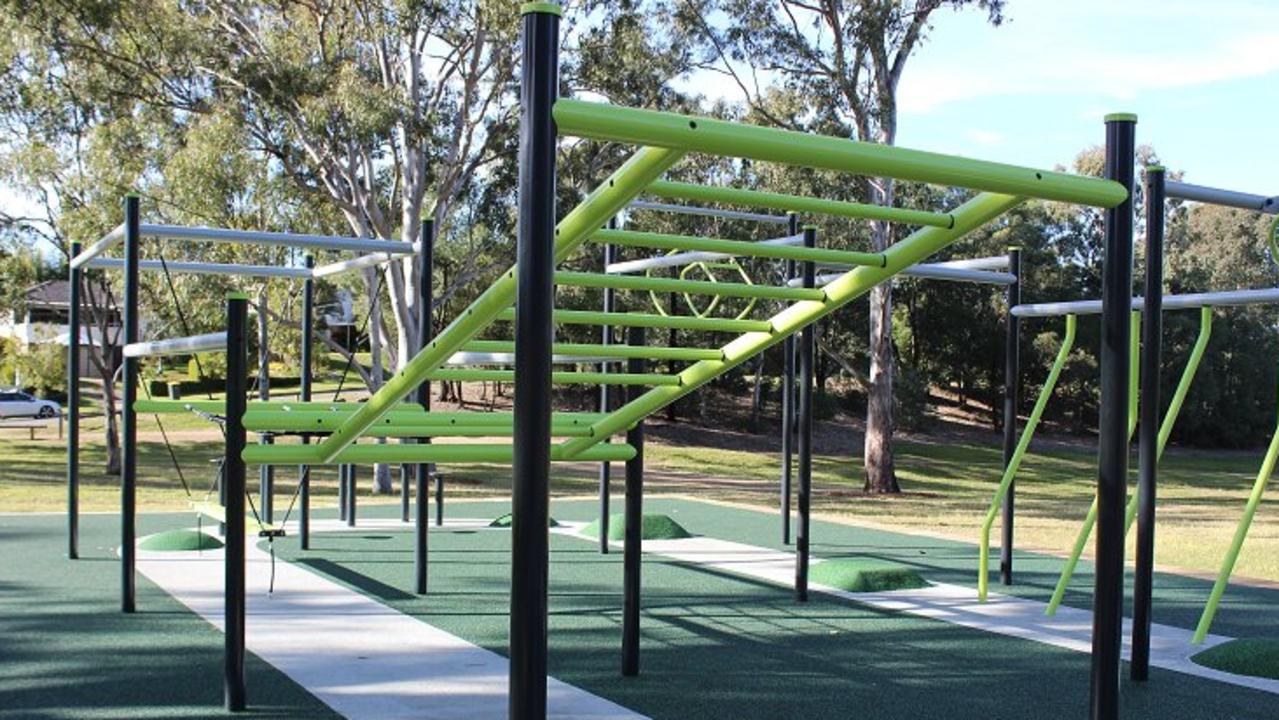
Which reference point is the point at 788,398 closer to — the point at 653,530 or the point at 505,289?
the point at 653,530

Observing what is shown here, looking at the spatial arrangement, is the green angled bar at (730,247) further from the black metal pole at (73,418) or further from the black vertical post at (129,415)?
the black metal pole at (73,418)

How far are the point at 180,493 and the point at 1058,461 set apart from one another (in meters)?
25.2

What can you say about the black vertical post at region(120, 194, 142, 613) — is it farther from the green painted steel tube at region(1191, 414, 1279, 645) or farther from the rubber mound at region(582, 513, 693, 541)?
the green painted steel tube at region(1191, 414, 1279, 645)

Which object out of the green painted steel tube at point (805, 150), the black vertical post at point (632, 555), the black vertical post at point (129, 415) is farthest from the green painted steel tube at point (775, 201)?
the black vertical post at point (129, 415)

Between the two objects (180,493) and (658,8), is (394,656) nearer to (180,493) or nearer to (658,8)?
(180,493)

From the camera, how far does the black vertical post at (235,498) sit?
509cm

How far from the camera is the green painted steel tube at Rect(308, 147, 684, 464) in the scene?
3.09 meters

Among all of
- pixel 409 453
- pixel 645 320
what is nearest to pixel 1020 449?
pixel 645 320

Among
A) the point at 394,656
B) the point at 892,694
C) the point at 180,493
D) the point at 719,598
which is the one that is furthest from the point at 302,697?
the point at 180,493

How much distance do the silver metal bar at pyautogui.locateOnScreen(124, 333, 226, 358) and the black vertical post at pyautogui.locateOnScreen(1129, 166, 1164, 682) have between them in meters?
4.33

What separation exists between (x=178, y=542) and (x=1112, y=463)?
818 centimetres

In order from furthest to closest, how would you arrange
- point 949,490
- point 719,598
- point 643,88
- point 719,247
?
point 949,490 → point 643,88 → point 719,598 → point 719,247

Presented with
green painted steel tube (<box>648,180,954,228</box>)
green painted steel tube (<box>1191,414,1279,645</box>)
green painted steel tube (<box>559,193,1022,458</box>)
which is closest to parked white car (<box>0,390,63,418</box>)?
green painted steel tube (<box>559,193,1022,458</box>)

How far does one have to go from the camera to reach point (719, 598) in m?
8.17
